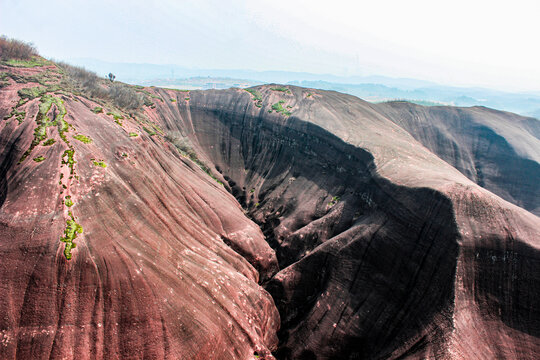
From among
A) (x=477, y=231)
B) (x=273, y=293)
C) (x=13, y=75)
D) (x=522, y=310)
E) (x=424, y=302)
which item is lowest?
(x=273, y=293)

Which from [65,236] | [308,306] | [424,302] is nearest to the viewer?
[65,236]

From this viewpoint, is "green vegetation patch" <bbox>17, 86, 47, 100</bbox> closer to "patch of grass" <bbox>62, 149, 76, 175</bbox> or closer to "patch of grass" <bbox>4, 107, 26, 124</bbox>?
"patch of grass" <bbox>4, 107, 26, 124</bbox>

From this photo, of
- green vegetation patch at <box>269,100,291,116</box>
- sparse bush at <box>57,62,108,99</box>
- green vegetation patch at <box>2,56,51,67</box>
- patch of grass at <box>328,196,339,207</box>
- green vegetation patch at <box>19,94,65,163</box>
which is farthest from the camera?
green vegetation patch at <box>269,100,291,116</box>

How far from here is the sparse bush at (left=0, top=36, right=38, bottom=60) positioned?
1362 inches

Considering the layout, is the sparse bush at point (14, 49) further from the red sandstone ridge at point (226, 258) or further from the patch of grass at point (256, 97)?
the patch of grass at point (256, 97)

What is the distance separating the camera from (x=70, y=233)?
48.8 ft

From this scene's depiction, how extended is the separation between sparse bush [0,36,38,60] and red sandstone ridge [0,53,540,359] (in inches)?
213

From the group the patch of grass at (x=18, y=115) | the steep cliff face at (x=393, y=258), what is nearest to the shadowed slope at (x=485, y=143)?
the steep cliff face at (x=393, y=258)

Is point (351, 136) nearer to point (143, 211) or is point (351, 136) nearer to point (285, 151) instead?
point (285, 151)

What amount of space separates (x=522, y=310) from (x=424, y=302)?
5085 millimetres

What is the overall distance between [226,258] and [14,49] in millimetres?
40014

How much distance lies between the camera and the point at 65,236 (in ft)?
48.1

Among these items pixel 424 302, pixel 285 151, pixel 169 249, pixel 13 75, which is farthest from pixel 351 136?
pixel 13 75

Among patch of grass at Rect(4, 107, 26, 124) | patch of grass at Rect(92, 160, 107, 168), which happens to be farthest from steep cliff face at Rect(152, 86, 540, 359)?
patch of grass at Rect(4, 107, 26, 124)
